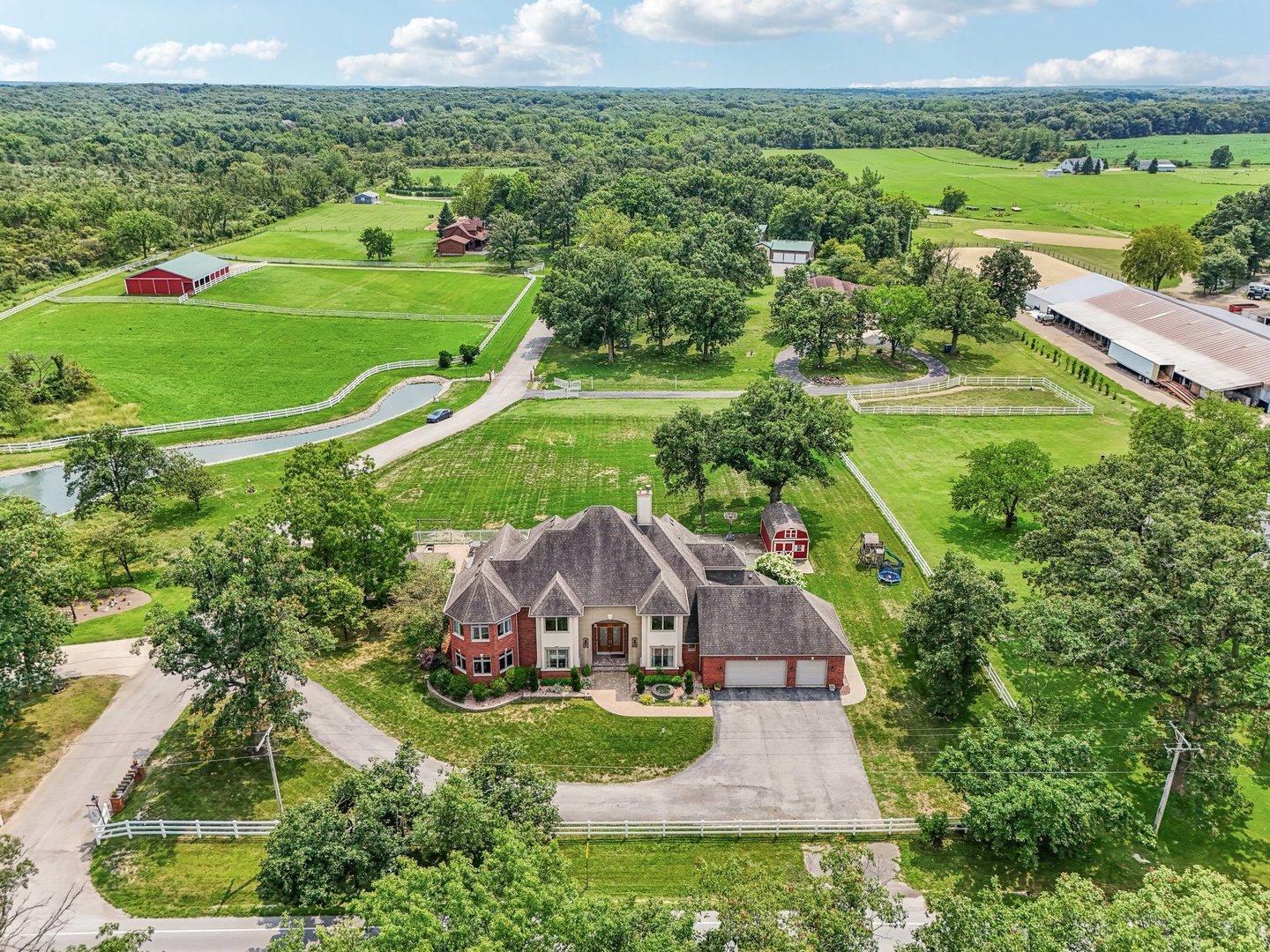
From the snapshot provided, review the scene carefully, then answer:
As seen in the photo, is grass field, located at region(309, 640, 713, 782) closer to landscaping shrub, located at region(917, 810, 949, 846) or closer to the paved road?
landscaping shrub, located at region(917, 810, 949, 846)

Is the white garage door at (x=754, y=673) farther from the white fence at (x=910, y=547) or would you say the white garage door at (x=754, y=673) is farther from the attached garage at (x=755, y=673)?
the white fence at (x=910, y=547)

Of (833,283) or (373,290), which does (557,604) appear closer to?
(833,283)

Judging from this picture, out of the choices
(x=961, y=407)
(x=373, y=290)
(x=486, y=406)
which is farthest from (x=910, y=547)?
(x=373, y=290)

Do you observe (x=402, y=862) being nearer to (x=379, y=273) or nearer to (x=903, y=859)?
(x=903, y=859)

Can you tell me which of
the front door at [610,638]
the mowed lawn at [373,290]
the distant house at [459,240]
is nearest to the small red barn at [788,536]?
the front door at [610,638]

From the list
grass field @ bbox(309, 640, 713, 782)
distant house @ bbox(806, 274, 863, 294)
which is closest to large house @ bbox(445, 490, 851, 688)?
grass field @ bbox(309, 640, 713, 782)

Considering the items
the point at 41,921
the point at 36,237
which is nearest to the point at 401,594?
the point at 41,921
